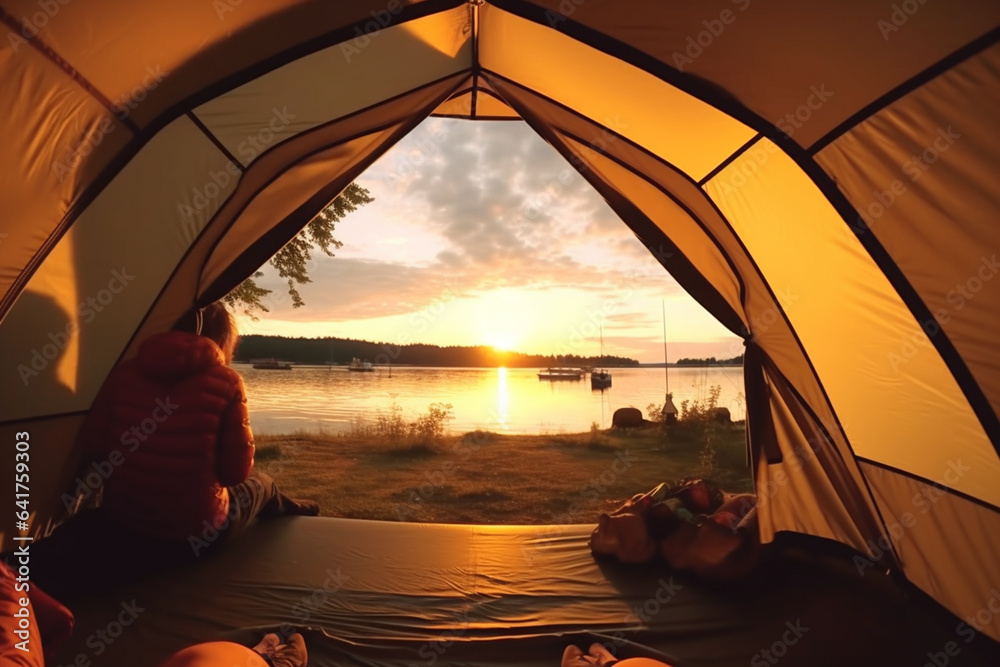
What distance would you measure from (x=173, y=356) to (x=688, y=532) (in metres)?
2.60

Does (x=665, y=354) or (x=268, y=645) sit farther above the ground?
(x=665, y=354)

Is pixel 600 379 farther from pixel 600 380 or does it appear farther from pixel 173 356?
pixel 173 356

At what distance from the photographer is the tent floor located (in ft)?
7.07

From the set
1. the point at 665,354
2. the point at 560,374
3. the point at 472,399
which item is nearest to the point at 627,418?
the point at 665,354

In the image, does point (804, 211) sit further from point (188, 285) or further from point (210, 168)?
point (188, 285)

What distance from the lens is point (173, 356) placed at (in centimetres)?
261

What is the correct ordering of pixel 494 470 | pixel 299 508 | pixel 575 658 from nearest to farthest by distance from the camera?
pixel 575 658 → pixel 299 508 → pixel 494 470

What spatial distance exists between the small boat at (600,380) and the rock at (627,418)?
19.4 feet

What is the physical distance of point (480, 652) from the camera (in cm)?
216

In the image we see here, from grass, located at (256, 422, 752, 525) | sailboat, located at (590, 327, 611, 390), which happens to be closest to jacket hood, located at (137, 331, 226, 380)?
grass, located at (256, 422, 752, 525)

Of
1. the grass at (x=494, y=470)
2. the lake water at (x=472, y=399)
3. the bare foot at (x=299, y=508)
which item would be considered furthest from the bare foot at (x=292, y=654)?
the grass at (x=494, y=470)

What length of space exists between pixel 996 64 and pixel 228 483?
3.19 meters

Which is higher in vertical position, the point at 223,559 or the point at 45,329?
the point at 45,329

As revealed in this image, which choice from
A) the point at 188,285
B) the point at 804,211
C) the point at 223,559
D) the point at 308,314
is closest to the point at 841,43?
the point at 804,211
